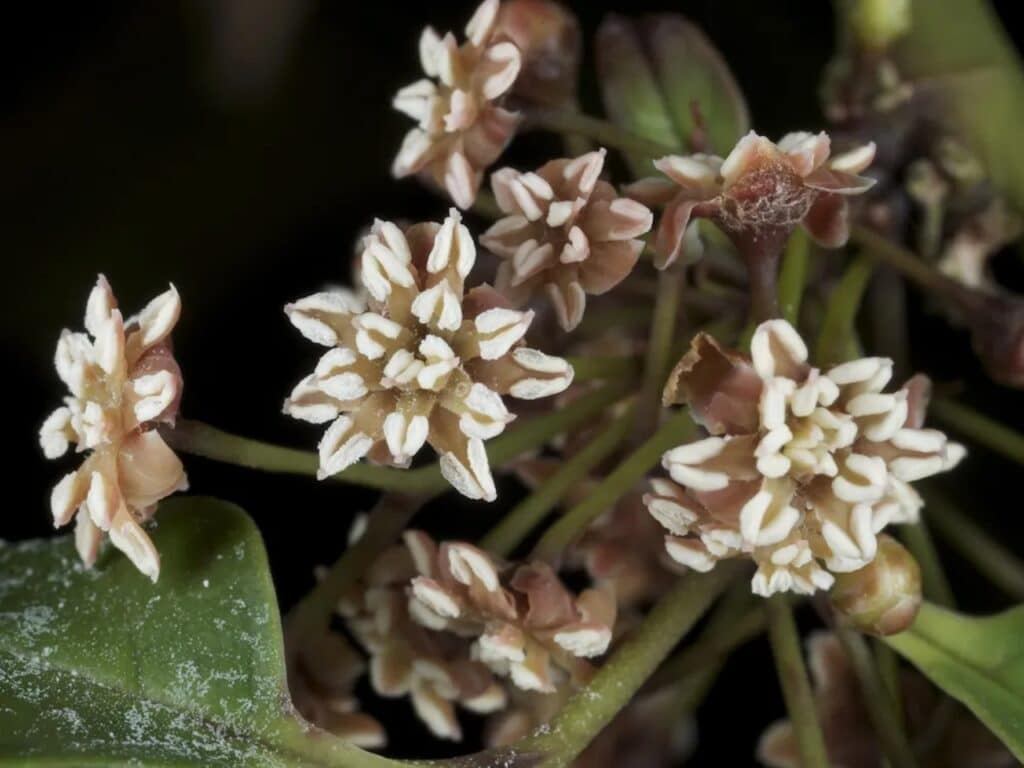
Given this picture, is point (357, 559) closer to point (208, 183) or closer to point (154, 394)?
point (154, 394)

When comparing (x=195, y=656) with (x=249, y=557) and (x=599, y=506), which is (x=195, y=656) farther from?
(x=599, y=506)

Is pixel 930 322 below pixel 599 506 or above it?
below

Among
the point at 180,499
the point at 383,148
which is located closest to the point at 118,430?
the point at 180,499

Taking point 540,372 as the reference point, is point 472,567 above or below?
below

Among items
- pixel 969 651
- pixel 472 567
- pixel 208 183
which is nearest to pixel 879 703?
pixel 969 651

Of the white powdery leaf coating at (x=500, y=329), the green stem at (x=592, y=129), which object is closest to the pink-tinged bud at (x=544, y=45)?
the green stem at (x=592, y=129)

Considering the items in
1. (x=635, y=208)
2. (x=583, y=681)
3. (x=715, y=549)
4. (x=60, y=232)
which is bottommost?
(x=60, y=232)
